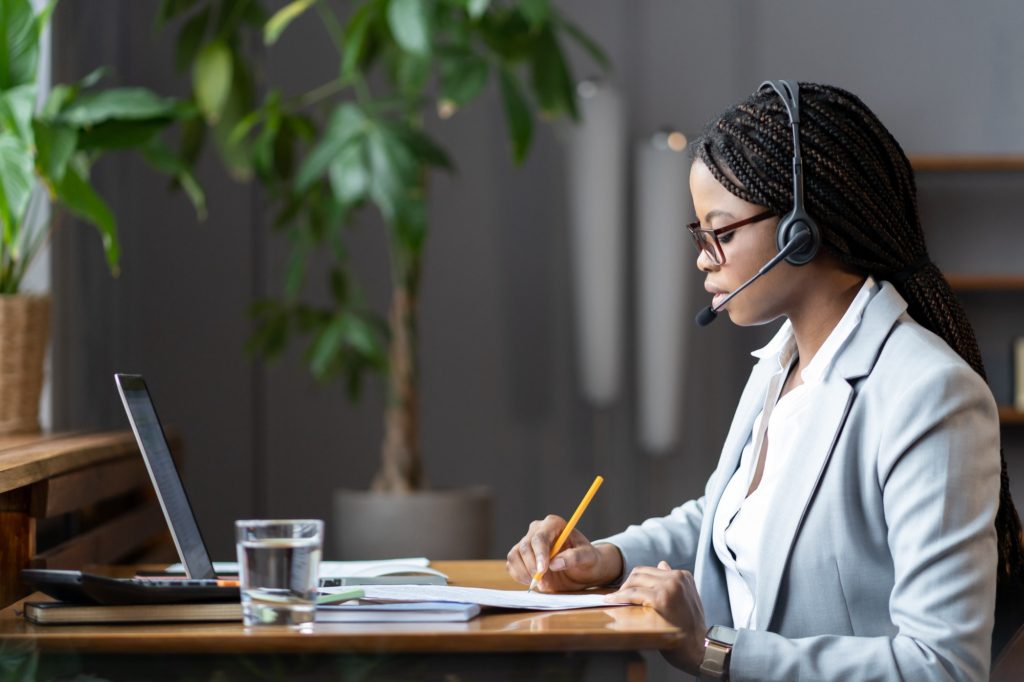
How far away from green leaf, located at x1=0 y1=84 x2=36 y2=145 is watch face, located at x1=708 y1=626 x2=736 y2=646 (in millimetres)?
1269

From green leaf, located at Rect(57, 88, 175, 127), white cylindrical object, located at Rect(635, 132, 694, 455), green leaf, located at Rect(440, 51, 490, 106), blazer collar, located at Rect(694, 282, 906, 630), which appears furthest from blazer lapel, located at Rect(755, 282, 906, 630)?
white cylindrical object, located at Rect(635, 132, 694, 455)

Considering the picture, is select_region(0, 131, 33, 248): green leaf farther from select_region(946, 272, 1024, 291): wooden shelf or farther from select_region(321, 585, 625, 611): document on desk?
select_region(946, 272, 1024, 291): wooden shelf

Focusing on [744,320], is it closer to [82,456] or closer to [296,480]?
[82,456]

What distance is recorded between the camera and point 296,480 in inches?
145

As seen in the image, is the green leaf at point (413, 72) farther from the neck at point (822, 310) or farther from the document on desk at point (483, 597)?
the document on desk at point (483, 597)

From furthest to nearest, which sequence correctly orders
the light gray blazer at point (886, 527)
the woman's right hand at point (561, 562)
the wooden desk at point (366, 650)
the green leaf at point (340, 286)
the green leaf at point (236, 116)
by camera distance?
1. the green leaf at point (340, 286)
2. the green leaf at point (236, 116)
3. the woman's right hand at point (561, 562)
4. the light gray blazer at point (886, 527)
5. the wooden desk at point (366, 650)

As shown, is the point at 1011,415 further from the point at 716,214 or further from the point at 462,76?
the point at 716,214

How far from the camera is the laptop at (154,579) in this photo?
105cm

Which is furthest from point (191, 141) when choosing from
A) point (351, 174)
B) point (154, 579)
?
point (154, 579)

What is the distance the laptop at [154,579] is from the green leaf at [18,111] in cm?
70

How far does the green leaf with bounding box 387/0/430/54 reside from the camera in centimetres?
249

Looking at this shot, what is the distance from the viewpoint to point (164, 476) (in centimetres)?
123

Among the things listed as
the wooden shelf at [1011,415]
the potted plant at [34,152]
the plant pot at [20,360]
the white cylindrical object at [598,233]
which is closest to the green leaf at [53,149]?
the potted plant at [34,152]

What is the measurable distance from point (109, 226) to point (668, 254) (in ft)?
6.57
